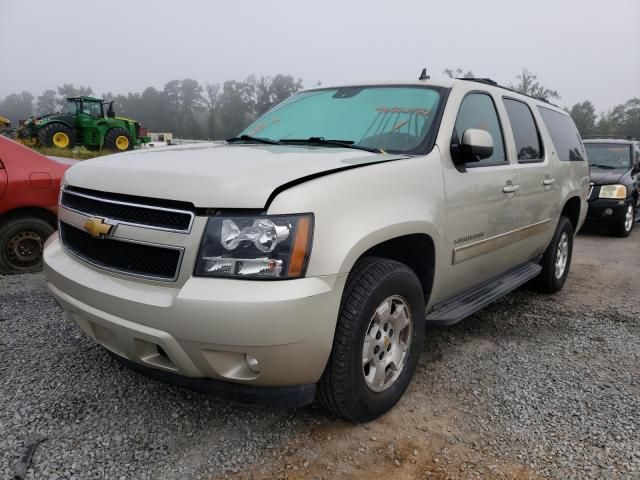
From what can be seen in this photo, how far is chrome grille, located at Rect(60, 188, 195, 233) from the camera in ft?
6.61

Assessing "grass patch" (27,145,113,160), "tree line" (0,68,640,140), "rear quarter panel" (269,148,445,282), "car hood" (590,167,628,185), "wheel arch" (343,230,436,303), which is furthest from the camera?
"tree line" (0,68,640,140)

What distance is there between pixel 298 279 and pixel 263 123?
2064mm

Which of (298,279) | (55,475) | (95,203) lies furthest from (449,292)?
(55,475)

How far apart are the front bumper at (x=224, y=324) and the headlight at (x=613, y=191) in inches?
323

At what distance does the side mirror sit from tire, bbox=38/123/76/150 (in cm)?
1864

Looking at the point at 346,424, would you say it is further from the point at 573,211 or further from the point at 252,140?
the point at 573,211

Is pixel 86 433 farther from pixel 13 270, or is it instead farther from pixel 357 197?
pixel 13 270

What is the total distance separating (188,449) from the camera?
2.26 meters

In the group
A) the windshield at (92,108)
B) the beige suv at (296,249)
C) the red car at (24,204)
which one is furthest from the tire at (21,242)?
the windshield at (92,108)

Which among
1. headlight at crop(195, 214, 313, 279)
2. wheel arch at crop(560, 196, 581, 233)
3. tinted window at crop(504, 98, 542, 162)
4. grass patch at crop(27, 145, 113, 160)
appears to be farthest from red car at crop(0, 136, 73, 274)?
grass patch at crop(27, 145, 113, 160)

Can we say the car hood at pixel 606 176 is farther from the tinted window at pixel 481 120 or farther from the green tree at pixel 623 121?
the green tree at pixel 623 121

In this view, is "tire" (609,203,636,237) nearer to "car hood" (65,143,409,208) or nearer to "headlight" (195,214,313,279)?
"car hood" (65,143,409,208)

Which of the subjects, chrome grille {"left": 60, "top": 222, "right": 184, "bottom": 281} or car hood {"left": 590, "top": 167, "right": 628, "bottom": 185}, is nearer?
chrome grille {"left": 60, "top": 222, "right": 184, "bottom": 281}

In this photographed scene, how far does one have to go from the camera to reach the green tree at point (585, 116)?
184 feet
